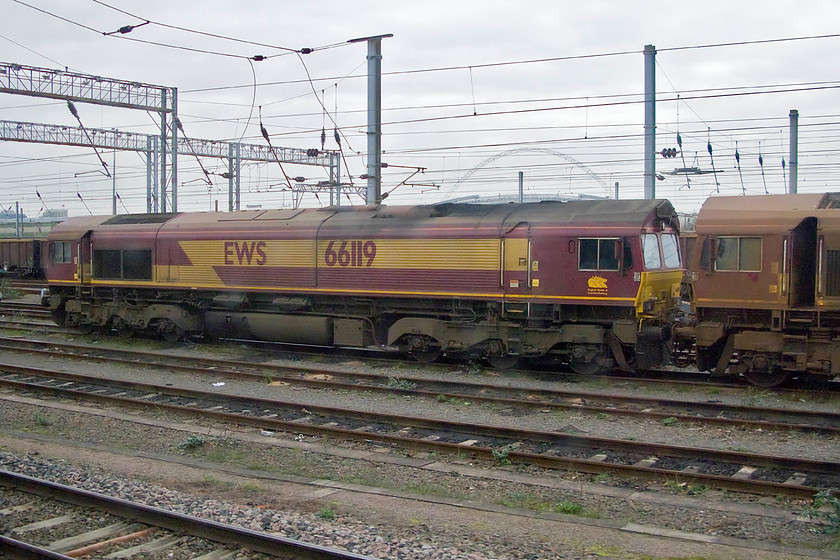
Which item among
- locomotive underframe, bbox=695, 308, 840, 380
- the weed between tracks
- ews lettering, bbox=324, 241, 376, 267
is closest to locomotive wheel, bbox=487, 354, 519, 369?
ews lettering, bbox=324, 241, 376, 267

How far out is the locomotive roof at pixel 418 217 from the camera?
1591 centimetres

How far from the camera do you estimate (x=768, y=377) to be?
48.5ft

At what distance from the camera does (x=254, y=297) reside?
20.5 m

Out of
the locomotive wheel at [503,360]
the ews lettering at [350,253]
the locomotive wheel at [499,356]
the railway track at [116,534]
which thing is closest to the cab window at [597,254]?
the locomotive wheel at [499,356]

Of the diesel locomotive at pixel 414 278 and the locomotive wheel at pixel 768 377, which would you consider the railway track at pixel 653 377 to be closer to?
the locomotive wheel at pixel 768 377

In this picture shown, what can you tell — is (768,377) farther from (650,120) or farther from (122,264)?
(122,264)

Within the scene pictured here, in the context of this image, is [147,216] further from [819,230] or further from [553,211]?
→ [819,230]

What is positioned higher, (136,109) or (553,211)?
(136,109)

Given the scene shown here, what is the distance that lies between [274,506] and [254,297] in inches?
503

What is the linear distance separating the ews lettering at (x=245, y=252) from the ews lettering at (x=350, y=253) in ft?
6.66

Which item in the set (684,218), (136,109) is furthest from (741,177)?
(136,109)

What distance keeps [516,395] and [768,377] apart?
16.3ft

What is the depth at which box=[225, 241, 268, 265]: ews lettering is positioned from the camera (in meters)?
19.9

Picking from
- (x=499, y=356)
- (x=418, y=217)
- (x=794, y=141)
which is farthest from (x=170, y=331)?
(x=794, y=141)
